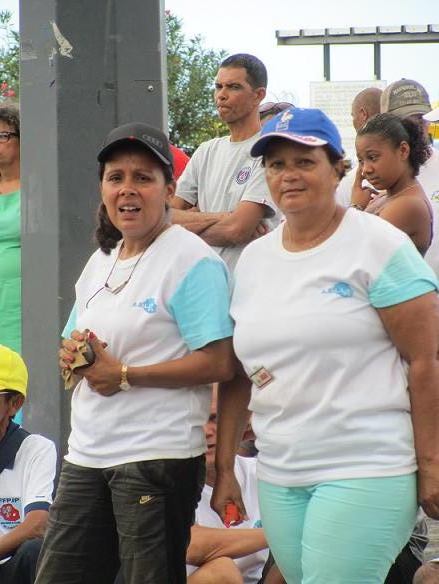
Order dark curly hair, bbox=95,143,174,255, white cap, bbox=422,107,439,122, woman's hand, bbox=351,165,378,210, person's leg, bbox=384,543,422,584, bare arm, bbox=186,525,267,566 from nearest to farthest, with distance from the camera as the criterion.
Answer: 1. dark curly hair, bbox=95,143,174,255
2. person's leg, bbox=384,543,422,584
3. bare arm, bbox=186,525,267,566
4. woman's hand, bbox=351,165,378,210
5. white cap, bbox=422,107,439,122

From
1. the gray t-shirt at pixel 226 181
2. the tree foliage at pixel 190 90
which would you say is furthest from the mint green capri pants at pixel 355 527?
the tree foliage at pixel 190 90

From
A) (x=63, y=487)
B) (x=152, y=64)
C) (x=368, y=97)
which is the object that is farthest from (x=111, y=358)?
(x=368, y=97)

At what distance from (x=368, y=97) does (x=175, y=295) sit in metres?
3.61

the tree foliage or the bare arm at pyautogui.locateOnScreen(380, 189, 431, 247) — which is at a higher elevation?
the tree foliage

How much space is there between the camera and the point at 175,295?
3467 mm

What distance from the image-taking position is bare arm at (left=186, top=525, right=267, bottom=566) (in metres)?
4.67

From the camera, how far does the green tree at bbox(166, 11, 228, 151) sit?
68.6 feet

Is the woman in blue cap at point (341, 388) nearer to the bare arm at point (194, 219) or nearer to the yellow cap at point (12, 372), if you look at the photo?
the bare arm at point (194, 219)

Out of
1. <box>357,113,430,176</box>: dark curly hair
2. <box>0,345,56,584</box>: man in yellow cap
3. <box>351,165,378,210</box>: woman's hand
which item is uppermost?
<box>357,113,430,176</box>: dark curly hair

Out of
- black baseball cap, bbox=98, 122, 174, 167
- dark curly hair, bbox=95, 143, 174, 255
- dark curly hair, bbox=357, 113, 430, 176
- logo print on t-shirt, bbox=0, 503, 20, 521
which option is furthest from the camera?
dark curly hair, bbox=357, 113, 430, 176

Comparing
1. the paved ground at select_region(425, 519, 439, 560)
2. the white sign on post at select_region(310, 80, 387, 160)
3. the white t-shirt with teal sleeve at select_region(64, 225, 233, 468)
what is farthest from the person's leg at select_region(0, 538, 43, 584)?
the white sign on post at select_region(310, 80, 387, 160)

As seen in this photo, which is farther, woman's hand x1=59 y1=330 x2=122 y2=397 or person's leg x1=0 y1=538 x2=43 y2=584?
person's leg x1=0 y1=538 x2=43 y2=584

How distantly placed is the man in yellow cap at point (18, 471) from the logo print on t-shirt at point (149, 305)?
1.55 m

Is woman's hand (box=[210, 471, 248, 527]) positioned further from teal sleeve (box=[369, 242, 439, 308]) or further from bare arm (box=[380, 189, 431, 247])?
bare arm (box=[380, 189, 431, 247])
